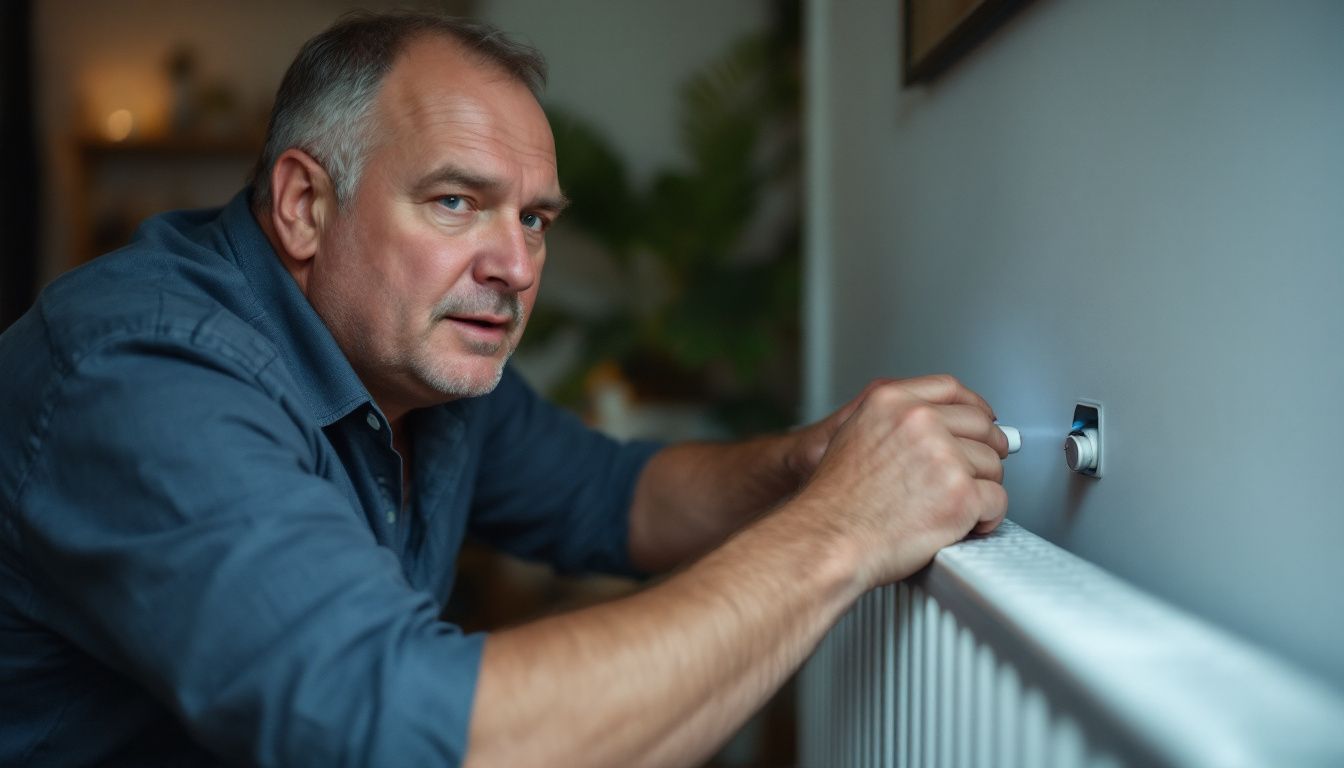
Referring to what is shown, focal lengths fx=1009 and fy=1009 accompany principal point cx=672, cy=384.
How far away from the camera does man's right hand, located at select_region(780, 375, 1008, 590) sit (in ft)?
2.38

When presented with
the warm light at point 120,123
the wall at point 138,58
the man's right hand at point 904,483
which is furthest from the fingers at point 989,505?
the warm light at point 120,123

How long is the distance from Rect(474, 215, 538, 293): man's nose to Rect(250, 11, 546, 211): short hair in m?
0.15

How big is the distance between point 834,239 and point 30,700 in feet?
4.42

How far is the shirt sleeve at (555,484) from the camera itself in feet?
4.41

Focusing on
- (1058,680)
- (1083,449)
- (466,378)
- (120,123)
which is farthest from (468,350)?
(120,123)

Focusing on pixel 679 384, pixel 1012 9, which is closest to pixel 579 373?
pixel 679 384

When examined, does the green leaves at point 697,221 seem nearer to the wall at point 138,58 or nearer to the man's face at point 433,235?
the wall at point 138,58

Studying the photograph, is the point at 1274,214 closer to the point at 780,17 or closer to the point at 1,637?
the point at 1,637

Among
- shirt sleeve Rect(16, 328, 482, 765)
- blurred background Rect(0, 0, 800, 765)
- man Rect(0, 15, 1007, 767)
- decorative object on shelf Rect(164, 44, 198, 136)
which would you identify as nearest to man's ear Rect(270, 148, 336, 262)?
man Rect(0, 15, 1007, 767)

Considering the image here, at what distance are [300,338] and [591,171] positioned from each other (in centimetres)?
194

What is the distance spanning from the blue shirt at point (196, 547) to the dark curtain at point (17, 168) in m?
2.85

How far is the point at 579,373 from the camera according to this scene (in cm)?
281

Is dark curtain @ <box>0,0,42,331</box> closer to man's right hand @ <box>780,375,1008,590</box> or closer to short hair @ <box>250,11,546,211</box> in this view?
short hair @ <box>250,11,546,211</box>

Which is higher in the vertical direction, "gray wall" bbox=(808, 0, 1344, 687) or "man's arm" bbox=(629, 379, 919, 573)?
"gray wall" bbox=(808, 0, 1344, 687)
